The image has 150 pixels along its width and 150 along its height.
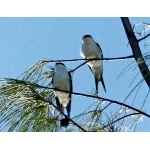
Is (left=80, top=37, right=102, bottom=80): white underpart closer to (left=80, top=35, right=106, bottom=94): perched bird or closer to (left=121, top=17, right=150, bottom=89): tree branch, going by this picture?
(left=80, top=35, right=106, bottom=94): perched bird

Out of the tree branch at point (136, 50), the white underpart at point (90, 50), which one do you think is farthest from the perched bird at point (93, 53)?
the tree branch at point (136, 50)

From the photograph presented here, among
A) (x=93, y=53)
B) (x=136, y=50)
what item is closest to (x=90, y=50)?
(x=93, y=53)

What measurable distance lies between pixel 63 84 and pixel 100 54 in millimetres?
626

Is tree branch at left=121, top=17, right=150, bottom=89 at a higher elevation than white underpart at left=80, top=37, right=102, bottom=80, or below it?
below

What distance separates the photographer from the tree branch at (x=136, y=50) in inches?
43.0

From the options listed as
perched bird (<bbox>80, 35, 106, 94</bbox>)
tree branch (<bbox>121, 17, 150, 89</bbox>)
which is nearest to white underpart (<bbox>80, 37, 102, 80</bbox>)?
perched bird (<bbox>80, 35, 106, 94</bbox>)

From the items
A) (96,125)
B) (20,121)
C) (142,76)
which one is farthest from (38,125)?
(142,76)

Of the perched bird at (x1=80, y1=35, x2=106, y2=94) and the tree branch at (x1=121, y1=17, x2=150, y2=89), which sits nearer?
the tree branch at (x1=121, y1=17, x2=150, y2=89)

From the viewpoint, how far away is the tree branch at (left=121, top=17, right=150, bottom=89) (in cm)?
109

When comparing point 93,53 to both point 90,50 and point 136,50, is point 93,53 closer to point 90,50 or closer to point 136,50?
point 90,50

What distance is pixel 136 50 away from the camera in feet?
4.04

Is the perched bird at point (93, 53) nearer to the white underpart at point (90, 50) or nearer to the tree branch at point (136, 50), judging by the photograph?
the white underpart at point (90, 50)

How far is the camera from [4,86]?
3.94 feet

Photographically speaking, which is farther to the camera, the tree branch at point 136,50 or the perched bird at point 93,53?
the perched bird at point 93,53
